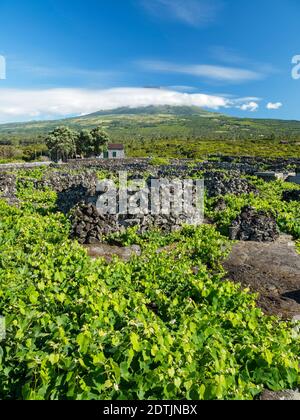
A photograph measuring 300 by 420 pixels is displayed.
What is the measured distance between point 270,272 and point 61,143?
82.0 meters

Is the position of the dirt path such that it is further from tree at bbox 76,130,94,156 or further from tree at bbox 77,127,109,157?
tree at bbox 76,130,94,156

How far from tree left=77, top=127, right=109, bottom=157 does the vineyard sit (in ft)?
274

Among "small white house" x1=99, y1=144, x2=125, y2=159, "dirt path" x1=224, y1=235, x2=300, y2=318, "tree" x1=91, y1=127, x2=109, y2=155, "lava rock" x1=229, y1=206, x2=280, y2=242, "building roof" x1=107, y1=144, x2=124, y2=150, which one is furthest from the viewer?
"building roof" x1=107, y1=144, x2=124, y2=150

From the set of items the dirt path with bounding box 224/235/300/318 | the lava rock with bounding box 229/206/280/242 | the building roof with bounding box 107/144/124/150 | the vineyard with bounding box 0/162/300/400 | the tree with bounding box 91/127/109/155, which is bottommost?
the dirt path with bounding box 224/235/300/318

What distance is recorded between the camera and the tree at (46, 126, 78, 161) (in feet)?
300

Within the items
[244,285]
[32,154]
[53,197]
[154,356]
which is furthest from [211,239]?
[32,154]

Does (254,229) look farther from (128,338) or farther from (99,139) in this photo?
(99,139)

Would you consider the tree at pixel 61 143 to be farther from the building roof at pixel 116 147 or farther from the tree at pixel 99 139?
the building roof at pixel 116 147

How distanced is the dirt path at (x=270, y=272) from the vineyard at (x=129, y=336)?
2.09m

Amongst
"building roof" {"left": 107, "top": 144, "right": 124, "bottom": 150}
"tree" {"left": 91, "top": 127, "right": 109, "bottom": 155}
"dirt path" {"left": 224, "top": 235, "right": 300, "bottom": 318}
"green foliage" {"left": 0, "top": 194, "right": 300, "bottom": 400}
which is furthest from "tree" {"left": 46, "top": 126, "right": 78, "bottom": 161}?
"green foliage" {"left": 0, "top": 194, "right": 300, "bottom": 400}

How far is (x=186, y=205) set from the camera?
24.6 meters

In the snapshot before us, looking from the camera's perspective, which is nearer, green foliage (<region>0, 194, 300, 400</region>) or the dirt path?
green foliage (<region>0, 194, 300, 400</region>)

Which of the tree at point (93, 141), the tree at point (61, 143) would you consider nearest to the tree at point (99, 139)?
the tree at point (93, 141)

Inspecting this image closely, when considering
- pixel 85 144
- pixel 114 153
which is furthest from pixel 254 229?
pixel 85 144
